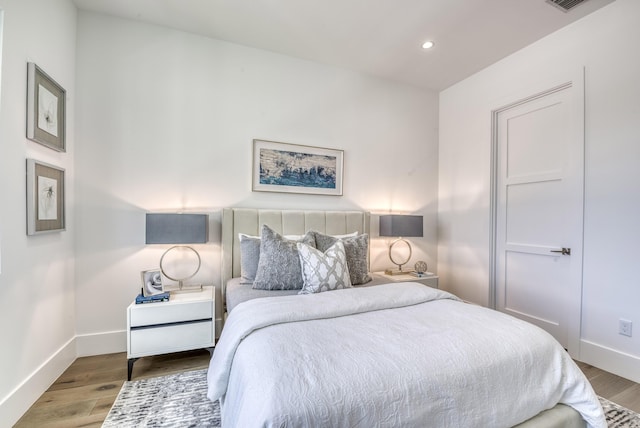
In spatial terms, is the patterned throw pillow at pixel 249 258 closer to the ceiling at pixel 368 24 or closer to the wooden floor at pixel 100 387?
the wooden floor at pixel 100 387

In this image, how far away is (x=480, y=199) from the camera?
3.33m

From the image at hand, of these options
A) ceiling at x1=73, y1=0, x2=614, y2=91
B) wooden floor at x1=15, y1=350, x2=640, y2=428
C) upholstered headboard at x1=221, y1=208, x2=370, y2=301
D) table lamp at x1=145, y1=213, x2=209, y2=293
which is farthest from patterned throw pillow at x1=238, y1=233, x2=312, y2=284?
ceiling at x1=73, y1=0, x2=614, y2=91

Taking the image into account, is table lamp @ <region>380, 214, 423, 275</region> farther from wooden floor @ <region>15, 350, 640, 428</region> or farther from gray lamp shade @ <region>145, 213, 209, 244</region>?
gray lamp shade @ <region>145, 213, 209, 244</region>

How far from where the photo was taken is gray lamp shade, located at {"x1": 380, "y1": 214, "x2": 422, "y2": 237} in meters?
3.11

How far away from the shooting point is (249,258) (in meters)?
2.41

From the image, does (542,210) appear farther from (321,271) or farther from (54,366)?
(54,366)

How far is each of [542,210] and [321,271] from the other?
2281 mm

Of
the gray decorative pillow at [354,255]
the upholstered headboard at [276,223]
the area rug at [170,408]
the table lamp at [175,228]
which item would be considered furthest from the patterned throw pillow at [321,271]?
the area rug at [170,408]

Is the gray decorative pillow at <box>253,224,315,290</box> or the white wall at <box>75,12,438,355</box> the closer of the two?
the gray decorative pillow at <box>253,224,315,290</box>

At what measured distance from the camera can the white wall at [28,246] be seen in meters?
1.61

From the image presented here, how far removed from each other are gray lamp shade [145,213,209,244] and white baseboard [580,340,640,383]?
10.8ft

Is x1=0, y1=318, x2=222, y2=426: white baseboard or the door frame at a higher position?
the door frame

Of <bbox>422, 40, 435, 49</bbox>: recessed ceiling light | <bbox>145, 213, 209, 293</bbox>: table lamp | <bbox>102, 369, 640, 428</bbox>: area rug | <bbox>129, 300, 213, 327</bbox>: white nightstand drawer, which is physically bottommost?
<bbox>102, 369, 640, 428</bbox>: area rug

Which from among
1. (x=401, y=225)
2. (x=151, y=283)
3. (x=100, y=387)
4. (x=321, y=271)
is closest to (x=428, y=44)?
(x=401, y=225)
